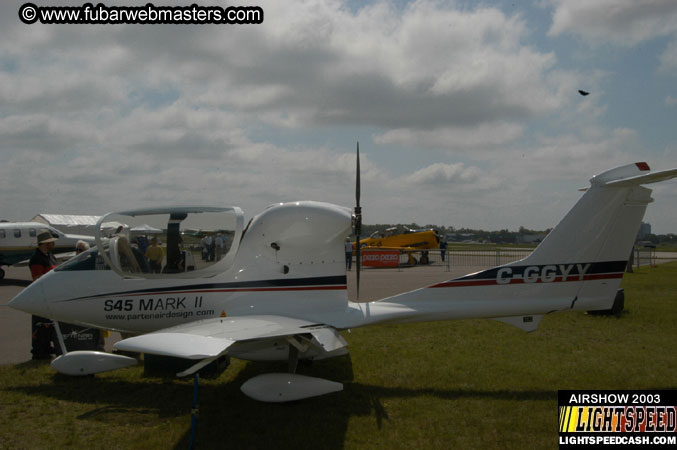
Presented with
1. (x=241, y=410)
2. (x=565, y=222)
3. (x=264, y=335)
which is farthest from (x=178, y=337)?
(x=565, y=222)

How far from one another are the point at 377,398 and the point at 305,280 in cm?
184

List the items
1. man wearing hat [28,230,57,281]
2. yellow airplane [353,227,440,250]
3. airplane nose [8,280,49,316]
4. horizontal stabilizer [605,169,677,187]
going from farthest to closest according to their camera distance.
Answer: yellow airplane [353,227,440,250], man wearing hat [28,230,57,281], airplane nose [8,280,49,316], horizontal stabilizer [605,169,677,187]

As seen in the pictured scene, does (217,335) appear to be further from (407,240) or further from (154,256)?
(407,240)

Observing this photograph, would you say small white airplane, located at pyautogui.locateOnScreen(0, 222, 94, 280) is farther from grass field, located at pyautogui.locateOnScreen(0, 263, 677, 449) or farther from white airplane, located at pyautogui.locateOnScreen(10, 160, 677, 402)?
grass field, located at pyautogui.locateOnScreen(0, 263, 677, 449)

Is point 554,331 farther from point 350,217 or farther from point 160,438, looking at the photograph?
point 160,438

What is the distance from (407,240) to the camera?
1136 inches

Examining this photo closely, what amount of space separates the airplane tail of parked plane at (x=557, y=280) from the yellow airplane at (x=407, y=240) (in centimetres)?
2160

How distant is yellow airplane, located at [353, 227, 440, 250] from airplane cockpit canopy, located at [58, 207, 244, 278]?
22.1 metres

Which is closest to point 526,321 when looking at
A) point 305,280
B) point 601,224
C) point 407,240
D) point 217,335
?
point 601,224

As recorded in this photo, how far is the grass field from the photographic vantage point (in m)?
4.63

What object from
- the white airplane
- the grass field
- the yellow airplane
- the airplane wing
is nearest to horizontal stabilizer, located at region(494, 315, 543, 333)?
the white airplane

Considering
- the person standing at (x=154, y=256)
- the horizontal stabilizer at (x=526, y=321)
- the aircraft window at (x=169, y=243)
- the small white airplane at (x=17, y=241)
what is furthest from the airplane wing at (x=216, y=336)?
the small white airplane at (x=17, y=241)

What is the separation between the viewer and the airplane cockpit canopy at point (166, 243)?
6172 mm

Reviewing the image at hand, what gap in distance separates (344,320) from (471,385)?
1966 mm
